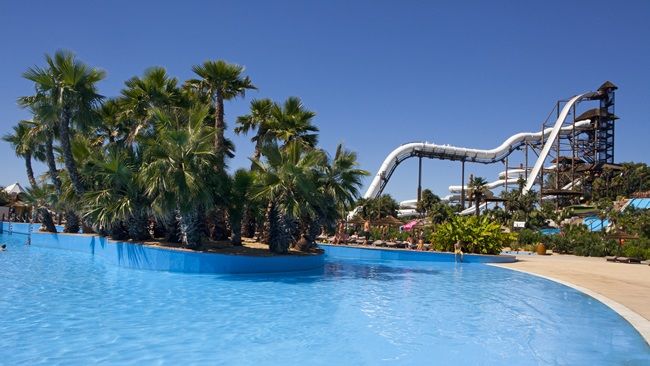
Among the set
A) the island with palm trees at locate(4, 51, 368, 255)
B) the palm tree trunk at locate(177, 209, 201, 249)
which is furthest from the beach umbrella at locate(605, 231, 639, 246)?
the palm tree trunk at locate(177, 209, 201, 249)

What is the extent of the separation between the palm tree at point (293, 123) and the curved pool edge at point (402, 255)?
704 centimetres

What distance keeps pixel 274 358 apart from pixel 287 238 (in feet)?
34.7

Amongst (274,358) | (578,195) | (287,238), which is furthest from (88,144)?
(578,195)

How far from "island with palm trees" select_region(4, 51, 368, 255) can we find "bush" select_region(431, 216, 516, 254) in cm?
714

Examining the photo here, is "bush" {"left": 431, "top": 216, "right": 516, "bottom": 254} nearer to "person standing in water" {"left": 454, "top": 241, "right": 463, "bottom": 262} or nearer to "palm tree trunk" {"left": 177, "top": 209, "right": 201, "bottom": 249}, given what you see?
"person standing in water" {"left": 454, "top": 241, "right": 463, "bottom": 262}

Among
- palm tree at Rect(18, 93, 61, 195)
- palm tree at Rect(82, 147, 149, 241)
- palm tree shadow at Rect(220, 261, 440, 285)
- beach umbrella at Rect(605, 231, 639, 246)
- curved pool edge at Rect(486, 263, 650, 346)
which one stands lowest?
palm tree shadow at Rect(220, 261, 440, 285)

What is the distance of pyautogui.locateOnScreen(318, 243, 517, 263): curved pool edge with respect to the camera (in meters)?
22.1

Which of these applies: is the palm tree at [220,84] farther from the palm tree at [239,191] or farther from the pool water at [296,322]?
the pool water at [296,322]

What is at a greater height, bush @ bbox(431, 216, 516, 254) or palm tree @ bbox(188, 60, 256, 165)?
palm tree @ bbox(188, 60, 256, 165)

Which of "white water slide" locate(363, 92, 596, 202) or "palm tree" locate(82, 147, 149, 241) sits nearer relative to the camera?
"palm tree" locate(82, 147, 149, 241)

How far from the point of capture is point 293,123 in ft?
64.8

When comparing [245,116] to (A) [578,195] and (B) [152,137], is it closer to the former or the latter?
(B) [152,137]

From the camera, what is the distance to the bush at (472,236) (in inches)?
920

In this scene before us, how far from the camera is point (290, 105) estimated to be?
20.0 metres
